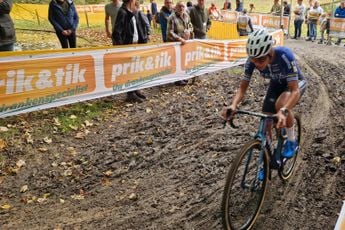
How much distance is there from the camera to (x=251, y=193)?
4.30m

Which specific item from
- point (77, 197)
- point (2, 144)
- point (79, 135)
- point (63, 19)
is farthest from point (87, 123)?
point (63, 19)

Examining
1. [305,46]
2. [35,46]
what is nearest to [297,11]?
[305,46]

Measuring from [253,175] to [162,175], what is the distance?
1.58 meters

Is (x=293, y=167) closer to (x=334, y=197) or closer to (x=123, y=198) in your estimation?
(x=334, y=197)

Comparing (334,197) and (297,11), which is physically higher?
(297,11)

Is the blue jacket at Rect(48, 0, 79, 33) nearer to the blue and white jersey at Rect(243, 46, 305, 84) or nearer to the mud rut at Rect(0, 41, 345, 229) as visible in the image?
the mud rut at Rect(0, 41, 345, 229)

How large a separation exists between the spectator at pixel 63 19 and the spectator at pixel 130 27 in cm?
106

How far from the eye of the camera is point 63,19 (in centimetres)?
827

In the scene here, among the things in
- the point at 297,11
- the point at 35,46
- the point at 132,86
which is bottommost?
the point at 132,86

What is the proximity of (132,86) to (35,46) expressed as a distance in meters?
6.50

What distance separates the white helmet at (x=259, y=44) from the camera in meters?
3.72

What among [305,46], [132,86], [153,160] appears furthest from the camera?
[305,46]

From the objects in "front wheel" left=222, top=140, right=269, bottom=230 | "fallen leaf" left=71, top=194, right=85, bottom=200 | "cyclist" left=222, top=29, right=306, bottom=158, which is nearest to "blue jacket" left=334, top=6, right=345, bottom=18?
"cyclist" left=222, top=29, right=306, bottom=158

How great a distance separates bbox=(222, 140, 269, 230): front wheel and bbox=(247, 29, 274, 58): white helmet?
95cm
